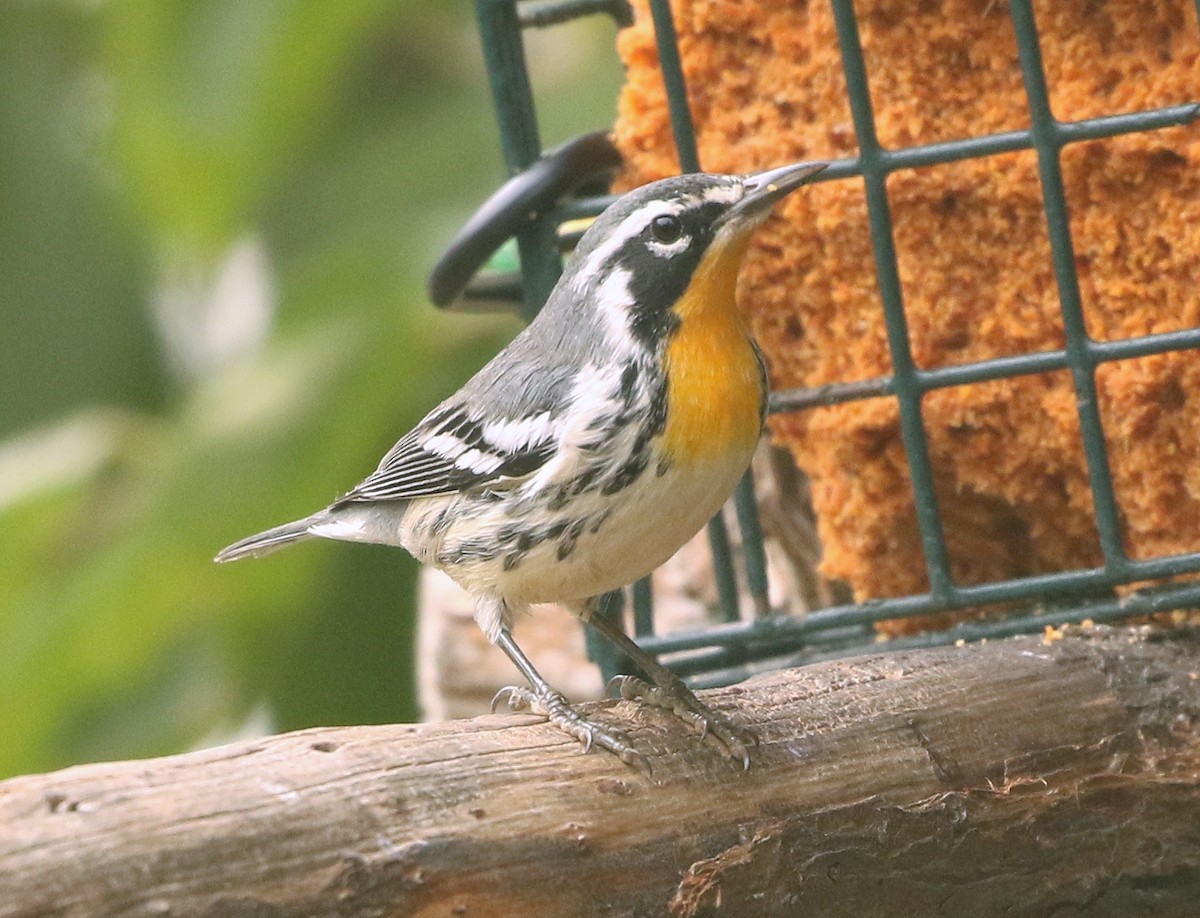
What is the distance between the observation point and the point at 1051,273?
11.6 feet

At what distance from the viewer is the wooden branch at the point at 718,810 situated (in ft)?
A: 7.22

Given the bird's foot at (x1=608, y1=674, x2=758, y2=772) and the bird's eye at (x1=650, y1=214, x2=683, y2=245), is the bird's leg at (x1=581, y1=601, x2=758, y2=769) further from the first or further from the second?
the bird's eye at (x1=650, y1=214, x2=683, y2=245)

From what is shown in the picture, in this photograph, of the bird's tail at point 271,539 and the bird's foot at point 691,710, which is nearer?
the bird's foot at point 691,710

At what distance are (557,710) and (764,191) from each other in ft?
3.28

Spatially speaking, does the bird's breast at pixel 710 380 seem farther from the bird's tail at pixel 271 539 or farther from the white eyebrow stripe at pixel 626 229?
the bird's tail at pixel 271 539

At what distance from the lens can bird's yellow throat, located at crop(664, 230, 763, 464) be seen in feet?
9.97

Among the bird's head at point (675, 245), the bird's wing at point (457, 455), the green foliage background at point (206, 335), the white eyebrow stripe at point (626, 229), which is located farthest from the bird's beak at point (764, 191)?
the green foliage background at point (206, 335)

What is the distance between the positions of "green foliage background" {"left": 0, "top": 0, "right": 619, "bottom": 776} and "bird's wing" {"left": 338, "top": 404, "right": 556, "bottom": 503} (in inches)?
5.5

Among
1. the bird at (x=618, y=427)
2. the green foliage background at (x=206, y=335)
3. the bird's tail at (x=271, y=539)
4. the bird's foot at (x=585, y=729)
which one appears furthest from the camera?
the bird's tail at (x=271, y=539)

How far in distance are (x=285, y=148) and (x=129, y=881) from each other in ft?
7.31

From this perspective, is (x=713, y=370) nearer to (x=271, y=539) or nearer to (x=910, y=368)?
(x=910, y=368)

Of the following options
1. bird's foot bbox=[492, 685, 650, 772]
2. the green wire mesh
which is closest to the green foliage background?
the green wire mesh

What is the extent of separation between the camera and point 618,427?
3.04 m

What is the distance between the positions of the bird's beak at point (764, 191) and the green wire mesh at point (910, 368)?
1.18 ft
